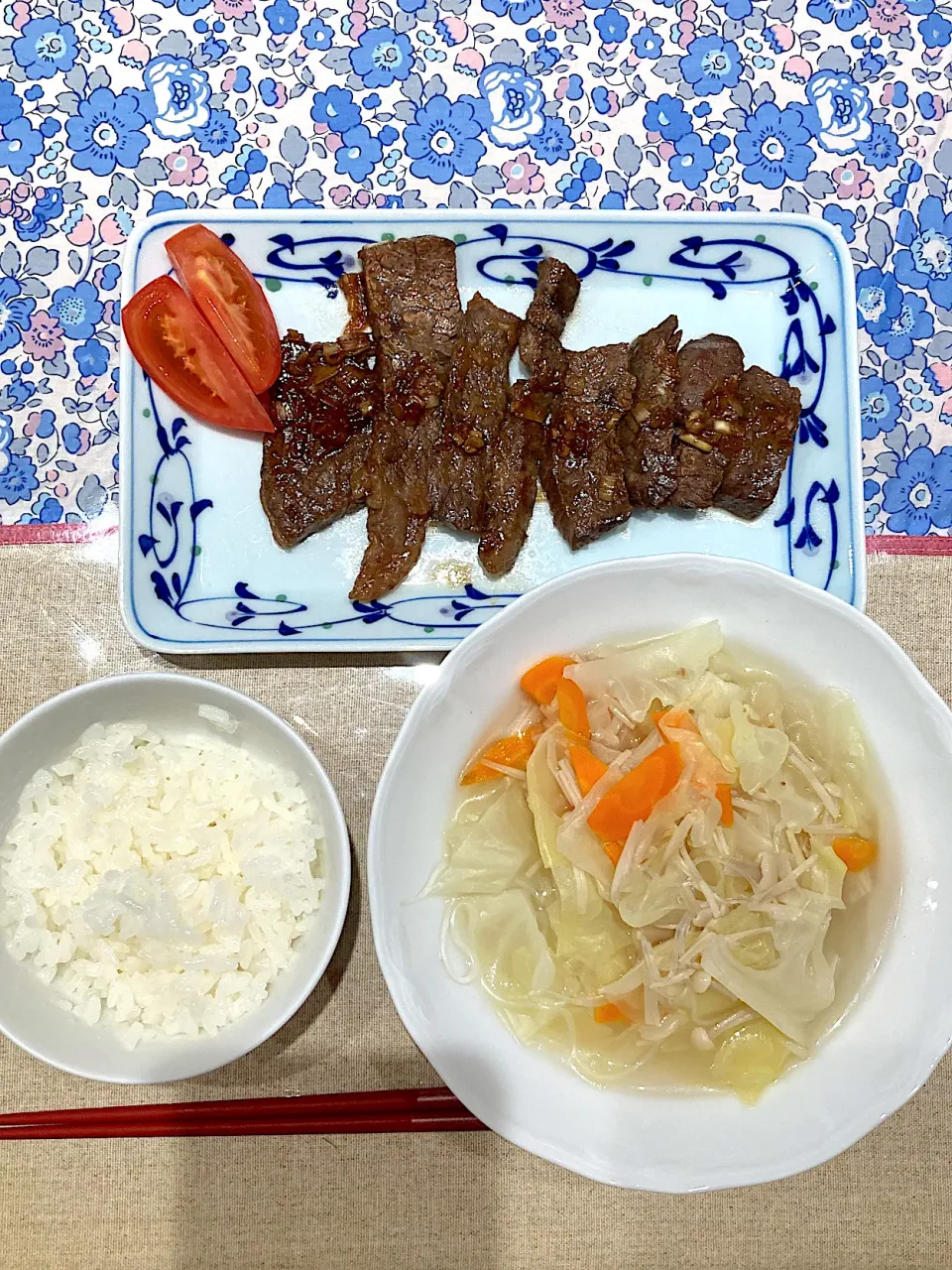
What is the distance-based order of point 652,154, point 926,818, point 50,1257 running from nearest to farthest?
point 926,818, point 50,1257, point 652,154

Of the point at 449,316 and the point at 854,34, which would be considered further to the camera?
the point at 854,34

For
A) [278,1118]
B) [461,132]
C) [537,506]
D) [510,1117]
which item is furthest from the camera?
[461,132]

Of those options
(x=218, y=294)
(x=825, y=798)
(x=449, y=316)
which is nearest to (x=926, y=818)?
(x=825, y=798)

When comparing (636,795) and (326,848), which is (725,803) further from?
(326,848)

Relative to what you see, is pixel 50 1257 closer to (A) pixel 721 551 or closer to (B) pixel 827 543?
(A) pixel 721 551

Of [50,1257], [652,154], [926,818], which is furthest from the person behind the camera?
[652,154]

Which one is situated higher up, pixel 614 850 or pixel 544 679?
pixel 544 679

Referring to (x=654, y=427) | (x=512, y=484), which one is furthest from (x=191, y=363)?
(x=654, y=427)
